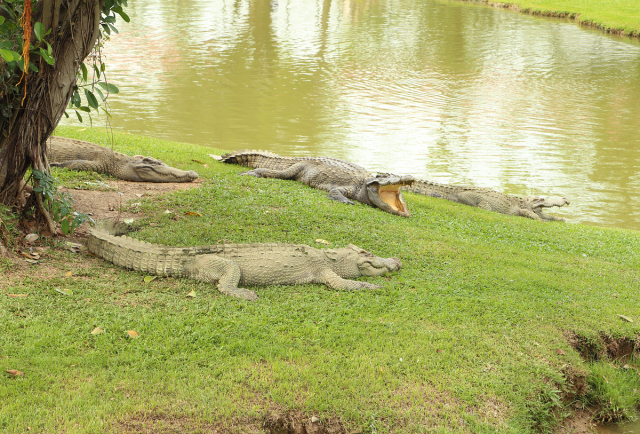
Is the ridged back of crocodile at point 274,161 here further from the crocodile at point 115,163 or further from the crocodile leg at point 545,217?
the crocodile leg at point 545,217

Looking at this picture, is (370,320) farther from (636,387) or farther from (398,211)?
(398,211)

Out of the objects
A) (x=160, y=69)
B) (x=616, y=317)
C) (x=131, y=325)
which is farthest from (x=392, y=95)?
(x=131, y=325)

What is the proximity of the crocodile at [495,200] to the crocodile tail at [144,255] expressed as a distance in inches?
251

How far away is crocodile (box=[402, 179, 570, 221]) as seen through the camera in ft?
32.8

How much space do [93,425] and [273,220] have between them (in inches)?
154

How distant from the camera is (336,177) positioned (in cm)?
910

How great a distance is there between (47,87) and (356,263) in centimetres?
356

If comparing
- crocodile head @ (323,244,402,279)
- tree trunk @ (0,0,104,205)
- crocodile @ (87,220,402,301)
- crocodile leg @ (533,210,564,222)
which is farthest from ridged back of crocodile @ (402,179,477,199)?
tree trunk @ (0,0,104,205)

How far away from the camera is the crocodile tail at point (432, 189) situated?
10305 millimetres

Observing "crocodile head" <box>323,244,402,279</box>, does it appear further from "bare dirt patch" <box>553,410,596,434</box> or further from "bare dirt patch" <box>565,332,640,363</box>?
"bare dirt patch" <box>553,410,596,434</box>

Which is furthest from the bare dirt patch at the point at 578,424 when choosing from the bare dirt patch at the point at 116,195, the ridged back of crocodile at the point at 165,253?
the bare dirt patch at the point at 116,195

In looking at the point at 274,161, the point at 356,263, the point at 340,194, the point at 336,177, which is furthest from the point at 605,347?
the point at 274,161

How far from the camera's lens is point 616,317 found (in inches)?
206

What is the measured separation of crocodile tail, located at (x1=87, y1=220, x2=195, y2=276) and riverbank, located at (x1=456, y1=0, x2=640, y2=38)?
3632cm
